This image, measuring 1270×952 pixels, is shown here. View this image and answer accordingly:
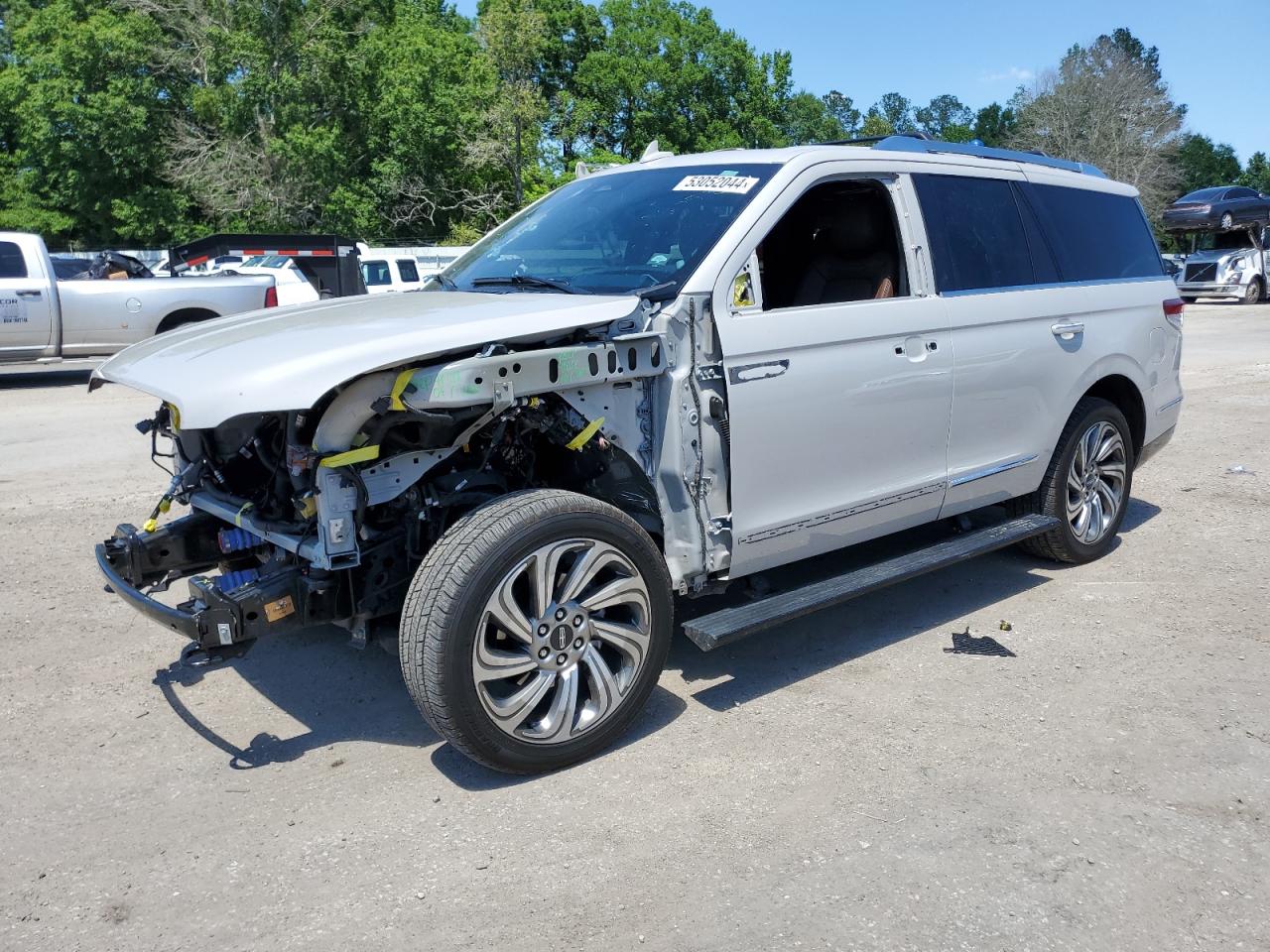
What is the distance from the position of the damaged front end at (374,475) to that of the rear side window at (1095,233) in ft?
9.23

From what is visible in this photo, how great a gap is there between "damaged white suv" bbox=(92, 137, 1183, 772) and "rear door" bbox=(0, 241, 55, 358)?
11.1 metres

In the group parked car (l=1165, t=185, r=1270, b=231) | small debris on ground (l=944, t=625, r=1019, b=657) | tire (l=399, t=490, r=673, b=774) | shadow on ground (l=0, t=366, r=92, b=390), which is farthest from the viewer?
parked car (l=1165, t=185, r=1270, b=231)

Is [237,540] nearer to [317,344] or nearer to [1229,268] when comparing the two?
[317,344]

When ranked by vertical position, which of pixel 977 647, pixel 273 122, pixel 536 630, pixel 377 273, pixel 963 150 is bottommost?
pixel 977 647

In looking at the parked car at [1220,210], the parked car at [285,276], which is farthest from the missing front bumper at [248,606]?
the parked car at [1220,210]

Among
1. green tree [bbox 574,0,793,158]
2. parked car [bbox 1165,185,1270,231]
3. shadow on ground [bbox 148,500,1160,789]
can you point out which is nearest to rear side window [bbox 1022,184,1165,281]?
shadow on ground [bbox 148,500,1160,789]

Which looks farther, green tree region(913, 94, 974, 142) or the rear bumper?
green tree region(913, 94, 974, 142)

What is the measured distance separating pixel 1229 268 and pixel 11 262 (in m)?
29.7

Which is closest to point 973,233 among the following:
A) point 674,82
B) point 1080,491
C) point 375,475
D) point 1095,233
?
point 1095,233

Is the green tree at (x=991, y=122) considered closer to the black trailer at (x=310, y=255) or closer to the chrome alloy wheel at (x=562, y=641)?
the black trailer at (x=310, y=255)

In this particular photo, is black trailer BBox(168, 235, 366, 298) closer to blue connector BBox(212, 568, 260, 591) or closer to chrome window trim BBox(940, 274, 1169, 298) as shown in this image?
chrome window trim BBox(940, 274, 1169, 298)

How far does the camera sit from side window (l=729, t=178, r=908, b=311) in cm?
481

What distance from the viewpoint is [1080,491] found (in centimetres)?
579

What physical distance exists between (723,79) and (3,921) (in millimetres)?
47201
